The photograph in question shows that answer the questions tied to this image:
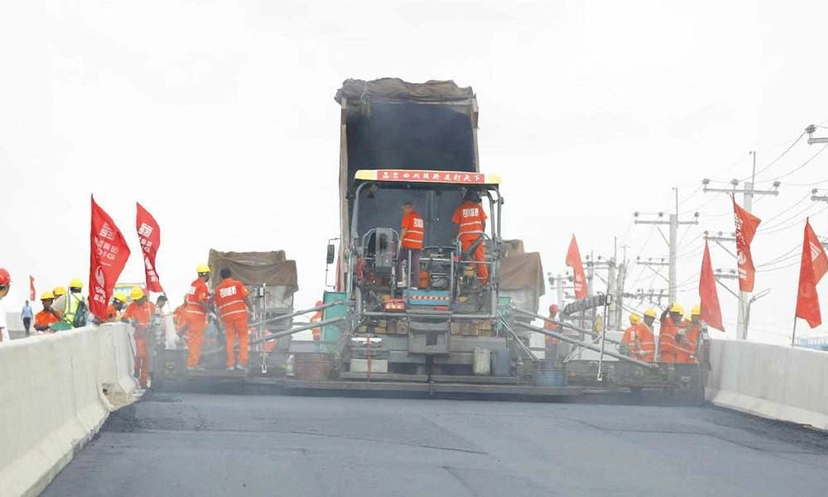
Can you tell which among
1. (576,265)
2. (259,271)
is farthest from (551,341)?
(576,265)

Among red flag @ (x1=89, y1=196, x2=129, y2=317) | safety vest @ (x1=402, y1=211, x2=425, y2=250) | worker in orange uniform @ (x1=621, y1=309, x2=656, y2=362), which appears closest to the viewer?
red flag @ (x1=89, y1=196, x2=129, y2=317)

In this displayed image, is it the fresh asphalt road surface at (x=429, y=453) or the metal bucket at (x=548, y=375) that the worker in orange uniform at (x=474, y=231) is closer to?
the metal bucket at (x=548, y=375)

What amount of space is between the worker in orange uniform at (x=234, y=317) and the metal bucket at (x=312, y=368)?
48.8 inches

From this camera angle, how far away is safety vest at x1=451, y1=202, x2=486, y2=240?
17609mm

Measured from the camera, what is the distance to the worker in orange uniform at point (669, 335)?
20000 millimetres

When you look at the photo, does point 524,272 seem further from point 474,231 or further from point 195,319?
point 195,319

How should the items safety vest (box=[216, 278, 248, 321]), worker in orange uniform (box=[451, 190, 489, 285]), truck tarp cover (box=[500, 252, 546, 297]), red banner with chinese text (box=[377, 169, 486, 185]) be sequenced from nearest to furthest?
red banner with chinese text (box=[377, 169, 486, 185]), worker in orange uniform (box=[451, 190, 489, 285]), safety vest (box=[216, 278, 248, 321]), truck tarp cover (box=[500, 252, 546, 297])

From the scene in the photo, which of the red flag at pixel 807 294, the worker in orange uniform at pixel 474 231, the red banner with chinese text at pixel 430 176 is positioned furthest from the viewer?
the red flag at pixel 807 294

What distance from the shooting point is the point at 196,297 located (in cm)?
1872

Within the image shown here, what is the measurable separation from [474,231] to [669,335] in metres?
4.25

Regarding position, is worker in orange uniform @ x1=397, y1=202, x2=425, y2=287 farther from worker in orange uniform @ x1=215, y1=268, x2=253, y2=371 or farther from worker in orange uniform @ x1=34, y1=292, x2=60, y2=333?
worker in orange uniform @ x1=34, y1=292, x2=60, y2=333

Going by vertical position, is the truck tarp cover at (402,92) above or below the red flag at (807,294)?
above

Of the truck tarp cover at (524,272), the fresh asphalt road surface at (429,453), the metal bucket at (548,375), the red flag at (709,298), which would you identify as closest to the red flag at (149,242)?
the fresh asphalt road surface at (429,453)

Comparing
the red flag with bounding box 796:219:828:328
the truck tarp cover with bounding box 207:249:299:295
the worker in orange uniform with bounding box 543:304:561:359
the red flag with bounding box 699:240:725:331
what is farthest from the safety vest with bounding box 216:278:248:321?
the red flag with bounding box 699:240:725:331
